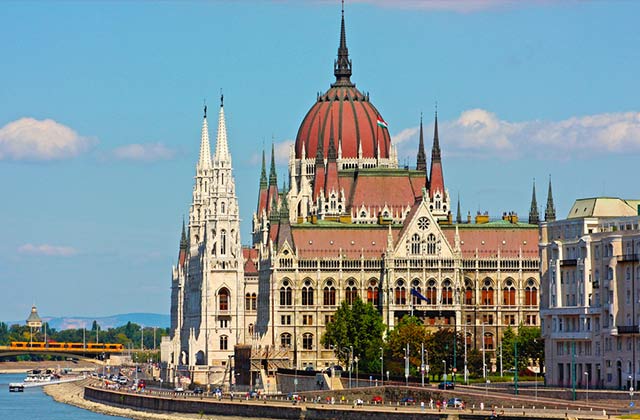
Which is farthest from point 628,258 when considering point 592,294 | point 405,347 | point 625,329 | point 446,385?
point 405,347

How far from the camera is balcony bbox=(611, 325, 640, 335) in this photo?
494 ft

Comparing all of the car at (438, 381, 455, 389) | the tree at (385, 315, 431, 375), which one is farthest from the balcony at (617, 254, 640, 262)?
the tree at (385, 315, 431, 375)

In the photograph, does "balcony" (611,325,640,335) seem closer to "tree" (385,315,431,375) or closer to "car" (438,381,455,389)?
"car" (438,381,455,389)

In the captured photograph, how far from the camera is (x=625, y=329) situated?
151750mm

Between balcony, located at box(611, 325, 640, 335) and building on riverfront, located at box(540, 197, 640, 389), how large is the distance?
71 millimetres

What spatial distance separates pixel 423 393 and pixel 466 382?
15.0 metres

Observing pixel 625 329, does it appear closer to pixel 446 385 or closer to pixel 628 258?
pixel 628 258

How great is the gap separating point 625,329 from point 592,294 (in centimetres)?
618

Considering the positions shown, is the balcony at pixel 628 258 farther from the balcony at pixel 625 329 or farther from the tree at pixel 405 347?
the tree at pixel 405 347

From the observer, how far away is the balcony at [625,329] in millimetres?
150500

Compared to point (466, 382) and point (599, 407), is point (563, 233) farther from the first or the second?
point (599, 407)

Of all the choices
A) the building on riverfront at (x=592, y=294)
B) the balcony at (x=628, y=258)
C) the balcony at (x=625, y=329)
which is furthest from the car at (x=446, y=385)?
the balcony at (x=628, y=258)

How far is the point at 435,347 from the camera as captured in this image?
637ft

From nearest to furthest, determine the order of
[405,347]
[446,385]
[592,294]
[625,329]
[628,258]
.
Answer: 1. [625,329]
2. [628,258]
3. [592,294]
4. [446,385]
5. [405,347]
